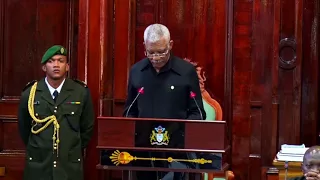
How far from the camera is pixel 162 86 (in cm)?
337

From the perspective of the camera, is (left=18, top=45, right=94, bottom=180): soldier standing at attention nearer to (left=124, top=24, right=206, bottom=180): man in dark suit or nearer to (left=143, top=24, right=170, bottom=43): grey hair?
(left=124, top=24, right=206, bottom=180): man in dark suit

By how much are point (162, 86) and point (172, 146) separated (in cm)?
39

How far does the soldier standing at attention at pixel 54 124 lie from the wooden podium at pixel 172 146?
94 centimetres

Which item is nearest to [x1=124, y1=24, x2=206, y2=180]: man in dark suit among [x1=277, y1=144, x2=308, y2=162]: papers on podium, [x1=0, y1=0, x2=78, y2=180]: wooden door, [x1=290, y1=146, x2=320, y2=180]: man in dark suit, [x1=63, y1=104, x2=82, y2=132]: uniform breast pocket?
[x1=290, y1=146, x2=320, y2=180]: man in dark suit

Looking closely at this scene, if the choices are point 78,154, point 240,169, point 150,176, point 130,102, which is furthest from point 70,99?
point 240,169

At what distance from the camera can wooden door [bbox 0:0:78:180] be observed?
4.92m

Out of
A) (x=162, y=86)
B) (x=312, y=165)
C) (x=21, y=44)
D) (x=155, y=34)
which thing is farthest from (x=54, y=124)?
(x=312, y=165)

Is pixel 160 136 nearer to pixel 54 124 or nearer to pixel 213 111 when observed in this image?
pixel 54 124

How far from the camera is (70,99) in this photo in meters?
4.11

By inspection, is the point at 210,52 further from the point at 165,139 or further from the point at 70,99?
the point at 165,139

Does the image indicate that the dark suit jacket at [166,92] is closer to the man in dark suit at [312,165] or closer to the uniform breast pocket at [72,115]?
the man in dark suit at [312,165]

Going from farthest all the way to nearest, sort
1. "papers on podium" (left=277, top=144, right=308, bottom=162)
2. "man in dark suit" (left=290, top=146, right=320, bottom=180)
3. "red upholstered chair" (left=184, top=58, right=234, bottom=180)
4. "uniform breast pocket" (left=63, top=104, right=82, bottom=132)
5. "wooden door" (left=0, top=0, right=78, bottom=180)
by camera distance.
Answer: "wooden door" (left=0, top=0, right=78, bottom=180)
"red upholstered chair" (left=184, top=58, right=234, bottom=180)
"uniform breast pocket" (left=63, top=104, right=82, bottom=132)
"papers on podium" (left=277, top=144, right=308, bottom=162)
"man in dark suit" (left=290, top=146, right=320, bottom=180)

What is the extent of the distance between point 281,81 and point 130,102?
156 cm

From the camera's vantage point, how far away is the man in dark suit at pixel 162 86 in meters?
3.33
